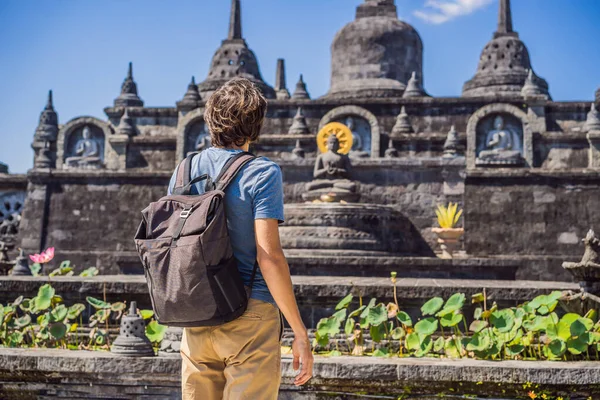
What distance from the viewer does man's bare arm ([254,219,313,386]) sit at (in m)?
2.85

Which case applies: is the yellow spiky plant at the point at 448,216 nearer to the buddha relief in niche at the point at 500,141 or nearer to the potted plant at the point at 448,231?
the potted plant at the point at 448,231

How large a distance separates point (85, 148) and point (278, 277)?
2155 cm

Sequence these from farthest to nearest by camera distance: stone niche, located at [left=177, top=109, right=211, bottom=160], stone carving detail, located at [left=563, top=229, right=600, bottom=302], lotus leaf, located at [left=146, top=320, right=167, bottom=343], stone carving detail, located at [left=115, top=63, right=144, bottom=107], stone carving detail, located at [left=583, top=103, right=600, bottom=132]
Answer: stone carving detail, located at [left=115, top=63, right=144, bottom=107] → stone niche, located at [left=177, top=109, right=211, bottom=160] → stone carving detail, located at [left=583, top=103, right=600, bottom=132] → stone carving detail, located at [left=563, top=229, right=600, bottom=302] → lotus leaf, located at [left=146, top=320, right=167, bottom=343]

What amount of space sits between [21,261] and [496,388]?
22.8 ft

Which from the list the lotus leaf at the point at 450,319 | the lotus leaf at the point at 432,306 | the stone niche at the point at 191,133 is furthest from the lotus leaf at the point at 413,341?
the stone niche at the point at 191,133

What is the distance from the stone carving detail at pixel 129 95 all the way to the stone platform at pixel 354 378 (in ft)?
74.2

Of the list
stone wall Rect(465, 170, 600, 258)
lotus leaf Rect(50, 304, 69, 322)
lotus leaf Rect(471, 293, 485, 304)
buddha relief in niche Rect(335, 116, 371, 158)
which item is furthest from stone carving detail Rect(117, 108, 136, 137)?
lotus leaf Rect(471, 293, 485, 304)

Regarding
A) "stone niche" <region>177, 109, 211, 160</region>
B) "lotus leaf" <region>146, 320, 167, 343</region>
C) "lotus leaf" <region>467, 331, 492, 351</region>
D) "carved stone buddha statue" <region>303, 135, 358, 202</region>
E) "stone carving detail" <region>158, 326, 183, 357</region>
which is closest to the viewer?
"stone carving detail" <region>158, 326, 183, 357</region>

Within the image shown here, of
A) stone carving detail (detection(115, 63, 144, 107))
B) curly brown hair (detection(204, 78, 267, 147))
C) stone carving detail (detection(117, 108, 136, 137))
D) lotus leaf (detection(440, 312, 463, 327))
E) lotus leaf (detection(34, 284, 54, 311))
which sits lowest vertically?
lotus leaf (detection(440, 312, 463, 327))

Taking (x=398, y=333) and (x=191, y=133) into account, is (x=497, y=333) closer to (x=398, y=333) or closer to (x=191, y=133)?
(x=398, y=333)

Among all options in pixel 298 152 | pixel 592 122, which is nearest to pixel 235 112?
pixel 298 152

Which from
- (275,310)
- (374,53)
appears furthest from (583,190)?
(275,310)

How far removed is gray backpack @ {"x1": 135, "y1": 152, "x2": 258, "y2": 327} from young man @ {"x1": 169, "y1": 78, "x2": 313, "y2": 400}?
71 millimetres

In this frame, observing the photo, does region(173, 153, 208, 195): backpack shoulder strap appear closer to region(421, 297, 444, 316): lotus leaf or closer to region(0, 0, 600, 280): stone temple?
region(421, 297, 444, 316): lotus leaf
